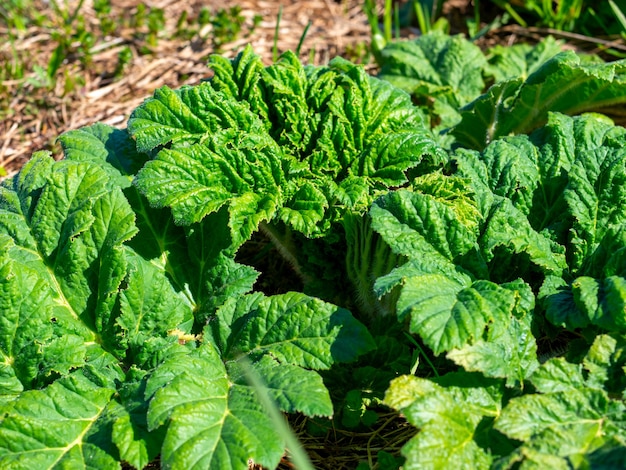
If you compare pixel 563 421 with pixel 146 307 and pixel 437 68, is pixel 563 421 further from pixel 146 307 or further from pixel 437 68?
pixel 437 68

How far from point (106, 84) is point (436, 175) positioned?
3287 mm

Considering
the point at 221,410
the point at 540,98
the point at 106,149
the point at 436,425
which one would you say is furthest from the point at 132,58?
the point at 436,425

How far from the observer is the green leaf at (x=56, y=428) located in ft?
8.80

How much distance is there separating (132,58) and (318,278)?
117 inches

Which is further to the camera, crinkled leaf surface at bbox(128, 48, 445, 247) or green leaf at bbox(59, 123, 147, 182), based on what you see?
green leaf at bbox(59, 123, 147, 182)

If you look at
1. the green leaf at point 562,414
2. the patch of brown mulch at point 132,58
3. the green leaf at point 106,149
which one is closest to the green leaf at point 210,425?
the green leaf at point 562,414

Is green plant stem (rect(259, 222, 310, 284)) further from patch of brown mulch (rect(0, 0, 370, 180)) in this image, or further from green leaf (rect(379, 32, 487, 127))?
patch of brown mulch (rect(0, 0, 370, 180))

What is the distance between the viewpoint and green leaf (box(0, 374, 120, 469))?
268 centimetres

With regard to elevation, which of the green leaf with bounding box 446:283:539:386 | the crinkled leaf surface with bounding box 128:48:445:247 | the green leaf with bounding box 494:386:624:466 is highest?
the crinkled leaf surface with bounding box 128:48:445:247

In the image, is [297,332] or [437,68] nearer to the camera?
[297,332]

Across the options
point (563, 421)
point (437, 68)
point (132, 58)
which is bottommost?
point (563, 421)

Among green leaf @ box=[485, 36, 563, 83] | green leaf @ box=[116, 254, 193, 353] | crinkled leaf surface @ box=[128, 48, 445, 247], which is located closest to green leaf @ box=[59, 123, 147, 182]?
crinkled leaf surface @ box=[128, 48, 445, 247]

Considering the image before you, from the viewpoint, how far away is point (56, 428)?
277 cm

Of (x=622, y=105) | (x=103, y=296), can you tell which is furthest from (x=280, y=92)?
(x=622, y=105)
